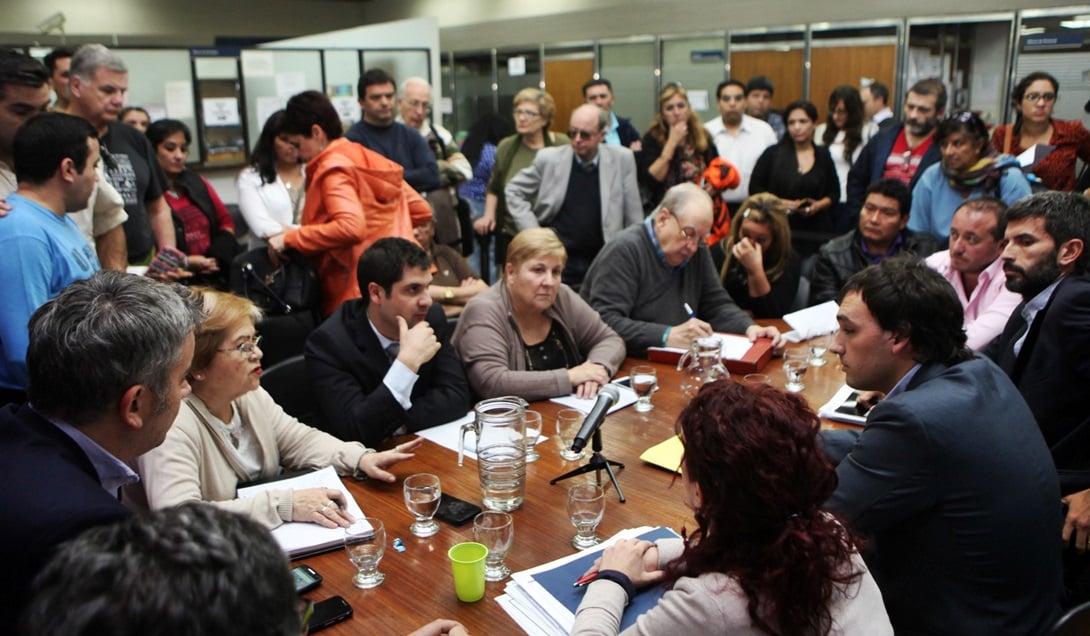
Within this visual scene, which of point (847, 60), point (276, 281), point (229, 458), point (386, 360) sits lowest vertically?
point (229, 458)

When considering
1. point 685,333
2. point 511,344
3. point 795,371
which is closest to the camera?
point 795,371

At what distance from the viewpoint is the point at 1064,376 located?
252 centimetres

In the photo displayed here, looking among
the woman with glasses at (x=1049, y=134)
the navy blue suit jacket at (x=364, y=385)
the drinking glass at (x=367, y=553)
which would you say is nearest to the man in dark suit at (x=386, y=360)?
the navy blue suit jacket at (x=364, y=385)

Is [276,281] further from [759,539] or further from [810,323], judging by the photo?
[759,539]

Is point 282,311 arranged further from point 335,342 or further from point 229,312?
point 229,312

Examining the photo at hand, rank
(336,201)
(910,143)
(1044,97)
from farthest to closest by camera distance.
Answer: (910,143)
(1044,97)
(336,201)

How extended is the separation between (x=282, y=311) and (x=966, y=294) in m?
3.12

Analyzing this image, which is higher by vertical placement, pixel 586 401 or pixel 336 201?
pixel 336 201

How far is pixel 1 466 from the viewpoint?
1331 mm

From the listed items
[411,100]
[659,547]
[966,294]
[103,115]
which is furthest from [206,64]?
[659,547]

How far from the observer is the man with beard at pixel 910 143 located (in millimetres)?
5191

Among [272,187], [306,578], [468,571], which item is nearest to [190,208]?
[272,187]

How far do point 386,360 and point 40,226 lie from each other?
116cm

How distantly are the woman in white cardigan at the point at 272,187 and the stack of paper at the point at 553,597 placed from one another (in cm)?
293
